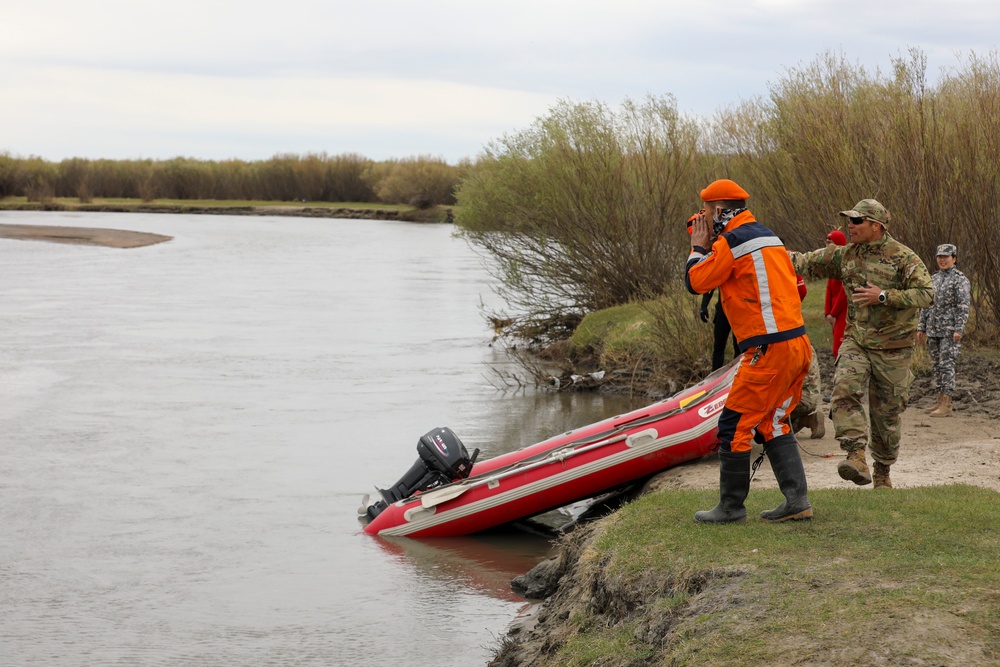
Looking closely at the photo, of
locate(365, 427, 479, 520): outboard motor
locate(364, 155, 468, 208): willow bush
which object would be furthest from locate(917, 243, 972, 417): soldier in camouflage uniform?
locate(364, 155, 468, 208): willow bush

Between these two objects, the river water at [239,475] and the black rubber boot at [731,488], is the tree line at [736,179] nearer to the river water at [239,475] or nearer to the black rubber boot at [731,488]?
the river water at [239,475]

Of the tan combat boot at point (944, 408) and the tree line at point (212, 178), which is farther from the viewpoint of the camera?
the tree line at point (212, 178)

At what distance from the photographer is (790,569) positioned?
5855 millimetres

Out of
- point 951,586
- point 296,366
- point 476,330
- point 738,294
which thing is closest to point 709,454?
point 738,294

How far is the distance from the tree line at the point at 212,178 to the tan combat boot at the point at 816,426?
267 ft

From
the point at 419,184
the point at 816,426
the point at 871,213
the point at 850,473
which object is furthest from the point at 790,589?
the point at 419,184

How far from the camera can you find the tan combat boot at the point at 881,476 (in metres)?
8.05

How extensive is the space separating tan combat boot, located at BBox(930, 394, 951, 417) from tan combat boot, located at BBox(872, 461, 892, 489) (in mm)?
4565

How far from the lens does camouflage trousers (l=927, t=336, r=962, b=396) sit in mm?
12156

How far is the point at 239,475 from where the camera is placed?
12.9m

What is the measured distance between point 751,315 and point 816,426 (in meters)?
5.00

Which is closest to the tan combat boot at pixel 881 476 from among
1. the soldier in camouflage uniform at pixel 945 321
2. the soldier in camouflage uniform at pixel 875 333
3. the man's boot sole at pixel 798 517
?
the soldier in camouflage uniform at pixel 875 333

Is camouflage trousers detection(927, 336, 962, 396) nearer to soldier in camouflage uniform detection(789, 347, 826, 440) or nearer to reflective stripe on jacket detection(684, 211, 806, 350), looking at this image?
soldier in camouflage uniform detection(789, 347, 826, 440)

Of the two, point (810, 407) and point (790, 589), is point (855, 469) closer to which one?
point (790, 589)
